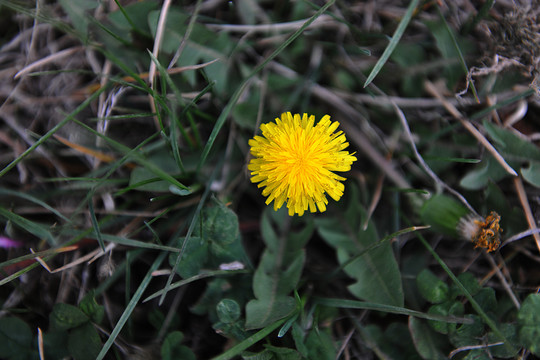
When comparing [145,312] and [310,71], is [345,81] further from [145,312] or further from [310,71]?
[145,312]

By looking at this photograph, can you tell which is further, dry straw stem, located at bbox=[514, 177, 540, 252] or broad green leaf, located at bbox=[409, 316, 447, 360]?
dry straw stem, located at bbox=[514, 177, 540, 252]

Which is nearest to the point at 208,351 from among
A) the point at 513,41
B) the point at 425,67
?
the point at 425,67

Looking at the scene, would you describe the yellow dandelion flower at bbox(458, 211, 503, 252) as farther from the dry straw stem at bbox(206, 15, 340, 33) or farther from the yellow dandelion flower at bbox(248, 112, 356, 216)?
the dry straw stem at bbox(206, 15, 340, 33)

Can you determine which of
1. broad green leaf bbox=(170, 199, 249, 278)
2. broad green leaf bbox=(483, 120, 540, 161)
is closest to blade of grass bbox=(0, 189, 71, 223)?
broad green leaf bbox=(170, 199, 249, 278)

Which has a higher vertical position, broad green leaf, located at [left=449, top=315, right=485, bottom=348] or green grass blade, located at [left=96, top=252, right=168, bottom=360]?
broad green leaf, located at [left=449, top=315, right=485, bottom=348]

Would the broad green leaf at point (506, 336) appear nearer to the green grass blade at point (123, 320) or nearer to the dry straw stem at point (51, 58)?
the green grass blade at point (123, 320)

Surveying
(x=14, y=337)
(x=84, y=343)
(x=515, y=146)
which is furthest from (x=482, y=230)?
(x=14, y=337)
